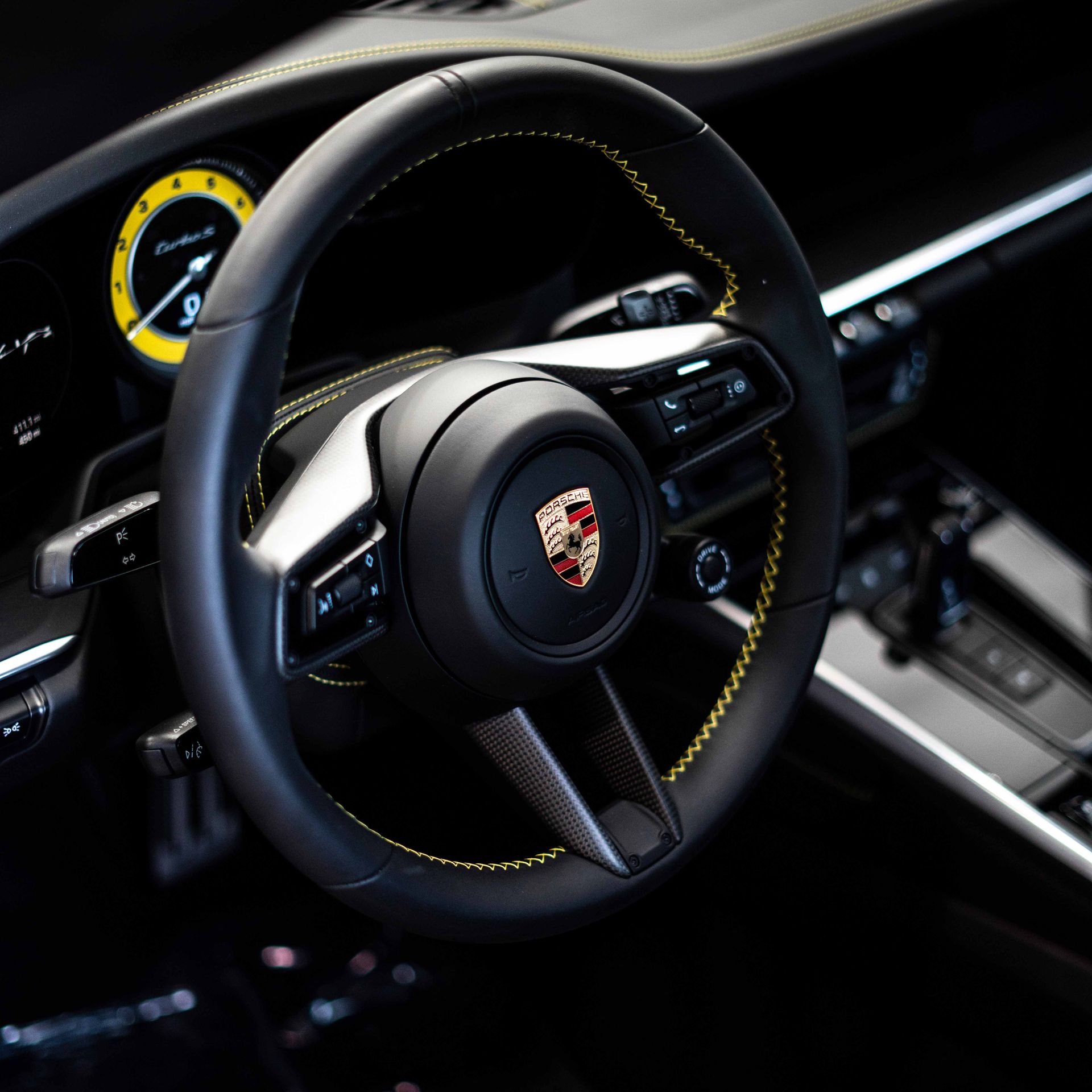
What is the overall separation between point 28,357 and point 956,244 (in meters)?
1.12

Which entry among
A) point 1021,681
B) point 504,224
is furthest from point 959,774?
point 504,224

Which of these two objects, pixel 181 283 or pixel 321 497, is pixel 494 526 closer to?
pixel 321 497

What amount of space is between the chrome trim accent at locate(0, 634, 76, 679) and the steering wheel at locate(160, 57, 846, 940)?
0.80ft

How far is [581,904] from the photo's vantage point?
869mm

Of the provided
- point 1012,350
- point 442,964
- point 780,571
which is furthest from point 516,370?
point 1012,350

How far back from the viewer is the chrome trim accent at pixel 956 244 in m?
1.47

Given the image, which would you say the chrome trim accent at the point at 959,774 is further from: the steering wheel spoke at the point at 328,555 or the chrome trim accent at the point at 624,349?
the steering wheel spoke at the point at 328,555

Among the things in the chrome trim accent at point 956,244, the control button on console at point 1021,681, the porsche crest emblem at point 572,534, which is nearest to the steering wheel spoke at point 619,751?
the porsche crest emblem at point 572,534

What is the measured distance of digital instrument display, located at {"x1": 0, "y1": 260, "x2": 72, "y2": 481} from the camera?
0.94 metres

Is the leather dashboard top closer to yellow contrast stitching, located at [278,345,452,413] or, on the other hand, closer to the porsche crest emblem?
yellow contrast stitching, located at [278,345,452,413]

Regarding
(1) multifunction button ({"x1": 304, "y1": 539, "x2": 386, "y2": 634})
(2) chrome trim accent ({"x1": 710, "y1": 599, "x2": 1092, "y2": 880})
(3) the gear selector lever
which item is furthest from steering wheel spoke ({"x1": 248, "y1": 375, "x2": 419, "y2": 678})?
(3) the gear selector lever

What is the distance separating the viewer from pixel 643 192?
92cm

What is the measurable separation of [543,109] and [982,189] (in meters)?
1.04

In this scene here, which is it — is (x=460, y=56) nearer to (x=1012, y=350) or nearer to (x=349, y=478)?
(x=349, y=478)
